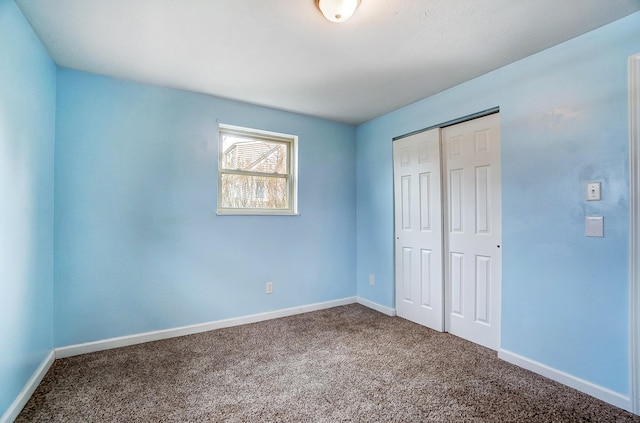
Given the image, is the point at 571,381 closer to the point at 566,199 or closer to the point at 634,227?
the point at 634,227

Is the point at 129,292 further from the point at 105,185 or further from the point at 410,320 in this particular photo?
the point at 410,320

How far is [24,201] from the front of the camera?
188cm

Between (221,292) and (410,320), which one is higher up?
(221,292)

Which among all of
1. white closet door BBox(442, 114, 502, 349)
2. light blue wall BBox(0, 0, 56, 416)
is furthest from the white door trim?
light blue wall BBox(0, 0, 56, 416)

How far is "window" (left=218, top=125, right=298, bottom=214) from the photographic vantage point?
3176 millimetres

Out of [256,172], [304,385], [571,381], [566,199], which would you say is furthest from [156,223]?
[571,381]

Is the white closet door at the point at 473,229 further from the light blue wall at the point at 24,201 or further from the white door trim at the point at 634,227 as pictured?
the light blue wall at the point at 24,201

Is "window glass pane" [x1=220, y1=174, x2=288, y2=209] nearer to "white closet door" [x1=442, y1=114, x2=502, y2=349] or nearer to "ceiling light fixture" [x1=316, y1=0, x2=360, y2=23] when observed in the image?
"white closet door" [x1=442, y1=114, x2=502, y2=349]

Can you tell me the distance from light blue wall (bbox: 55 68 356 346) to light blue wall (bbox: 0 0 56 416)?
0.46ft

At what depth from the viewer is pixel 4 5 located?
1.59 metres

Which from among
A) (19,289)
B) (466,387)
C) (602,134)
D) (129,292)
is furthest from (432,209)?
(19,289)

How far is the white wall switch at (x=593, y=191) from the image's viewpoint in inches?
75.1

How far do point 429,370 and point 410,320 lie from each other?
1.05 m

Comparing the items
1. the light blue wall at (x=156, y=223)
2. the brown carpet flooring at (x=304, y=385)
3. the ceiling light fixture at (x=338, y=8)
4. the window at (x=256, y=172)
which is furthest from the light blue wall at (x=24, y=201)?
the ceiling light fixture at (x=338, y=8)
